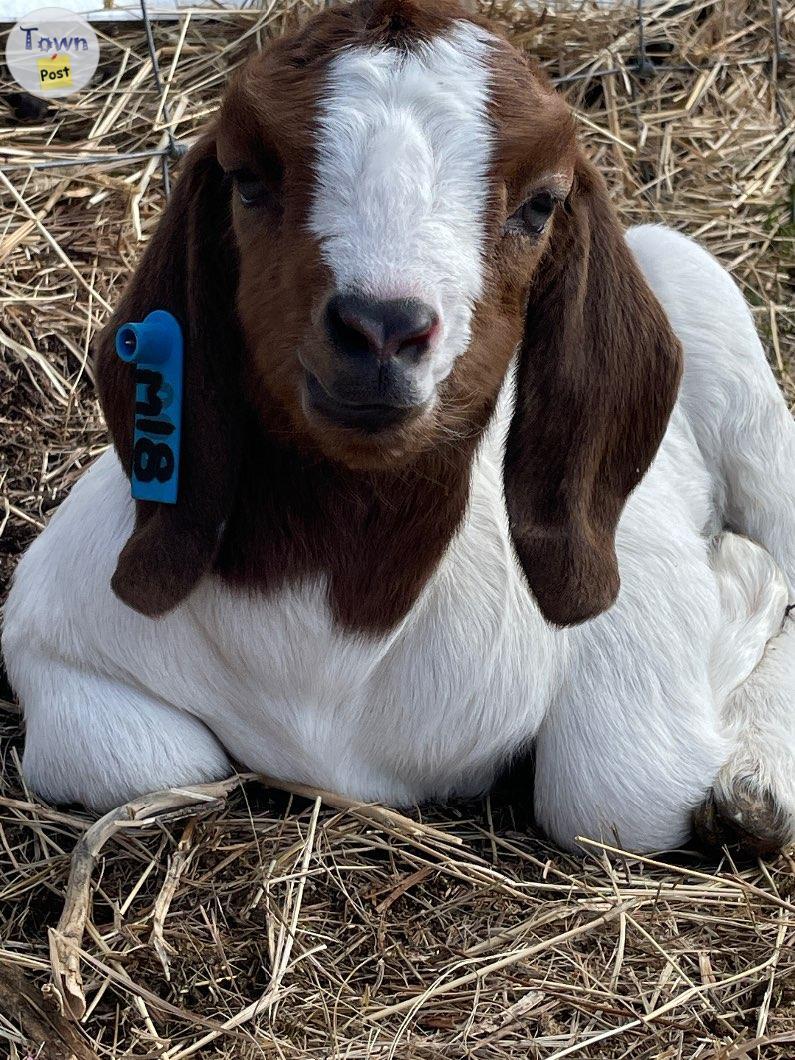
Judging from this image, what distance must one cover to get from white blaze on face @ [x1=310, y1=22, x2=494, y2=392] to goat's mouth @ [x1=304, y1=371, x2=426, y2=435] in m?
0.07

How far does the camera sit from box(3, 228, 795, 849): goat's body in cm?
326

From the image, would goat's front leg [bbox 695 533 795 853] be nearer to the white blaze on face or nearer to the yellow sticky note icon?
the white blaze on face

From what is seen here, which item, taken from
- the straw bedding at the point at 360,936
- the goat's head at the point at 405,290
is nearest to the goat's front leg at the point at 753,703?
the straw bedding at the point at 360,936

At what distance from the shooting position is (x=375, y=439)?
2.56 metres

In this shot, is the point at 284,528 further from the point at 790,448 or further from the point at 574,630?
the point at 790,448

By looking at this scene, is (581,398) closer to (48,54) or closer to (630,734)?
(630,734)

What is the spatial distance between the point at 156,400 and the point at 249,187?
0.47 metres

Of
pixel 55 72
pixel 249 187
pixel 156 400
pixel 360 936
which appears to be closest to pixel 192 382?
pixel 156 400

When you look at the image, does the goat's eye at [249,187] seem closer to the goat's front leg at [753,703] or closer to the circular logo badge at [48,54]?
the goat's front leg at [753,703]

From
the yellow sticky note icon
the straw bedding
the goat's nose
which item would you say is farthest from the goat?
→ the yellow sticky note icon

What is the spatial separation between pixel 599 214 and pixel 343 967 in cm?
162

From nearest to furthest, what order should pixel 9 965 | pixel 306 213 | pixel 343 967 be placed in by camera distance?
1. pixel 306 213
2. pixel 9 965
3. pixel 343 967

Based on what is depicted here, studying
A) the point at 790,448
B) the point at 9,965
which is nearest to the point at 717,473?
the point at 790,448

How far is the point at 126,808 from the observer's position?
3.16 m
